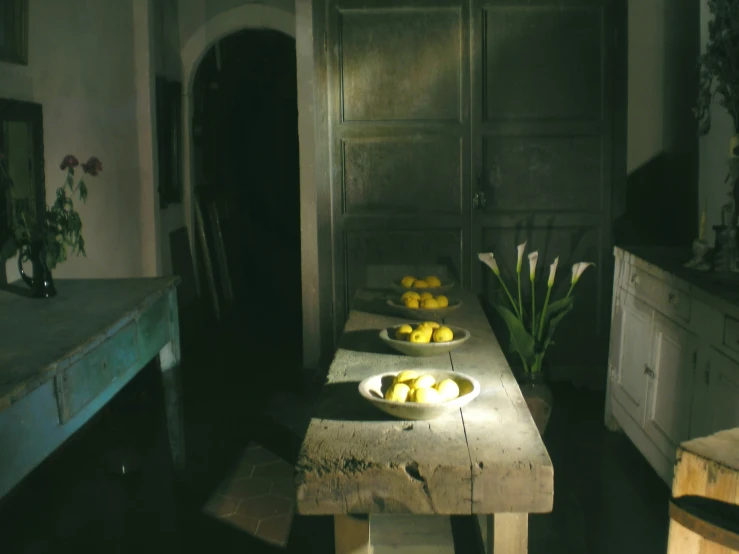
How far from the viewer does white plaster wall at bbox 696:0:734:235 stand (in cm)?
410

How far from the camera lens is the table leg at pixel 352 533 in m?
1.96

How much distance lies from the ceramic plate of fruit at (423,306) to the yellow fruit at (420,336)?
0.55 metres

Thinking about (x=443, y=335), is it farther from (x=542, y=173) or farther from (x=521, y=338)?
(x=542, y=173)

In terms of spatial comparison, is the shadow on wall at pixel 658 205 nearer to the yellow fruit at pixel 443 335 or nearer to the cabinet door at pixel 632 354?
the cabinet door at pixel 632 354

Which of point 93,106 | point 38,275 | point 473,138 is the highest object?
point 93,106

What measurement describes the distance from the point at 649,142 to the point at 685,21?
75 cm

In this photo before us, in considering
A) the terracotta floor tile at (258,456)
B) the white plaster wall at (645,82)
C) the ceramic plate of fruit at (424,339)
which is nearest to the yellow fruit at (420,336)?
the ceramic plate of fruit at (424,339)

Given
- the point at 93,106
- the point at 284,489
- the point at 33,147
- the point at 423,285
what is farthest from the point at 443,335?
the point at 93,106

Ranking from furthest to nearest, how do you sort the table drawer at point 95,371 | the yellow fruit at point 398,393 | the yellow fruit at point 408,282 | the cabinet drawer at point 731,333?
the yellow fruit at point 408,282 < the cabinet drawer at point 731,333 < the table drawer at point 95,371 < the yellow fruit at point 398,393

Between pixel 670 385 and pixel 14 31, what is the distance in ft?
10.6

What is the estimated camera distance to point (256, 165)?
9.27 meters

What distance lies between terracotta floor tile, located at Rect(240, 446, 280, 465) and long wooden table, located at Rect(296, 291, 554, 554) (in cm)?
179

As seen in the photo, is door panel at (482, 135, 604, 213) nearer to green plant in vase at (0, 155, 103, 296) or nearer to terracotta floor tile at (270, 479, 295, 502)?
terracotta floor tile at (270, 479, 295, 502)

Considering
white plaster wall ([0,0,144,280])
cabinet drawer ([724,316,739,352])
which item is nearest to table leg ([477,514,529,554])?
cabinet drawer ([724,316,739,352])
